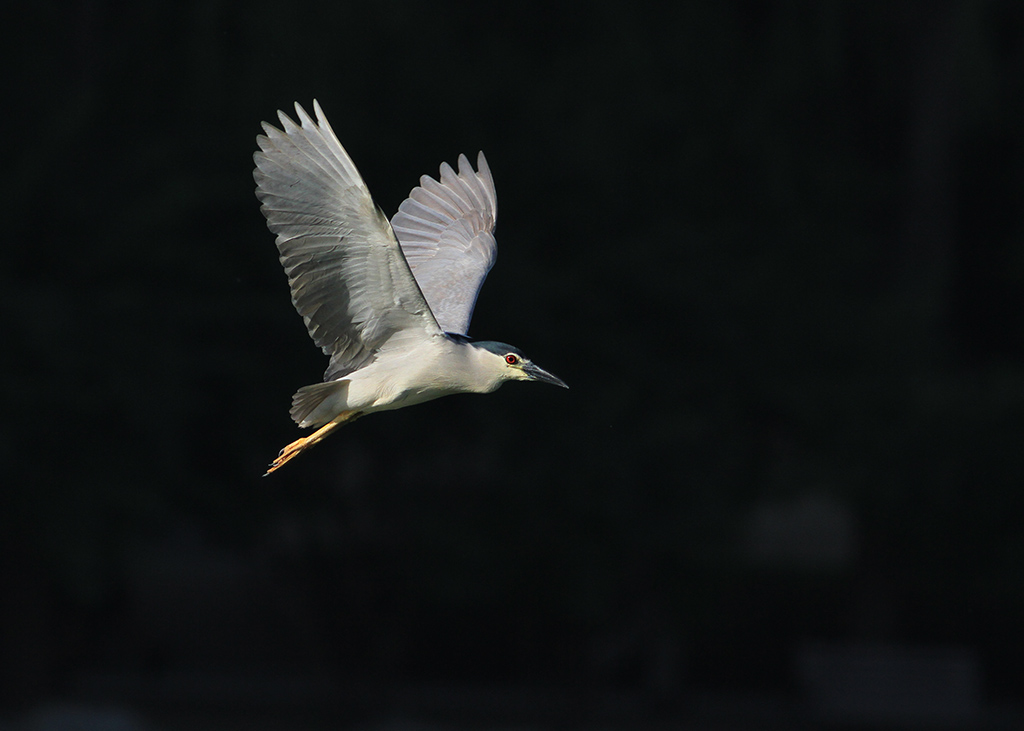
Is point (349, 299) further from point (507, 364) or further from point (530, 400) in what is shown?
point (530, 400)

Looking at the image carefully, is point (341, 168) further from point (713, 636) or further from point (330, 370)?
point (713, 636)

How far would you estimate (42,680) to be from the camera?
15.1m

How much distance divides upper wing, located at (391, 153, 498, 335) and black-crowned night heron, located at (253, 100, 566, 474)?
69 centimetres

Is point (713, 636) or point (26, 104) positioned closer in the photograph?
point (26, 104)

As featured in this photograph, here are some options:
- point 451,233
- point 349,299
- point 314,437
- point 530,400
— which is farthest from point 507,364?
point 530,400

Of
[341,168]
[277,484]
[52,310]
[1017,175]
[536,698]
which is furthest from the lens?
[1017,175]

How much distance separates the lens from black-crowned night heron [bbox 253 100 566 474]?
6.15m

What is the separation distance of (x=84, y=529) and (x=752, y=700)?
9.06 m

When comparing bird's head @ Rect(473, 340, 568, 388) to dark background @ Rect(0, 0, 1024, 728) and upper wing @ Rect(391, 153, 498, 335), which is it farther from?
dark background @ Rect(0, 0, 1024, 728)

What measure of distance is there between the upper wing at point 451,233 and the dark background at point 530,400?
4.61 m

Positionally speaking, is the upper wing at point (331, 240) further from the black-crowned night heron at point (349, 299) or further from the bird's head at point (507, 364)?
the bird's head at point (507, 364)

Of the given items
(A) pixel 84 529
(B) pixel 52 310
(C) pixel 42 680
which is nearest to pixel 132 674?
(C) pixel 42 680

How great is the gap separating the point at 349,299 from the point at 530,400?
24.7 ft

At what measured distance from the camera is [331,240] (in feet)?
20.7
